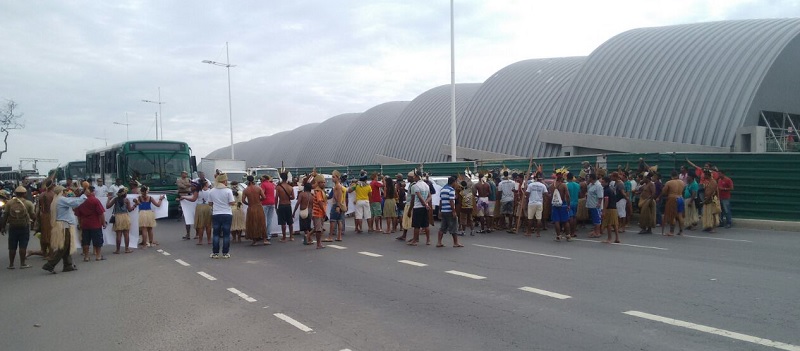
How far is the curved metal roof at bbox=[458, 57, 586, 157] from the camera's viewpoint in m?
34.8

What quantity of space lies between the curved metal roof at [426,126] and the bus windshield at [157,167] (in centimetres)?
2227

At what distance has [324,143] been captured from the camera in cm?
6519

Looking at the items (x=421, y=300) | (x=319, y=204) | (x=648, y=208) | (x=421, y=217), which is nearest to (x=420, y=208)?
(x=421, y=217)

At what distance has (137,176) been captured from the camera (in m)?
21.6

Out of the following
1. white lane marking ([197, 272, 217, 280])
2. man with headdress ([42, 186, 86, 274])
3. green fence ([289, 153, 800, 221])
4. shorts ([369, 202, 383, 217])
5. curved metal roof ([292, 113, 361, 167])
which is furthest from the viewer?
curved metal roof ([292, 113, 361, 167])

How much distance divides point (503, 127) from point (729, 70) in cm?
1407

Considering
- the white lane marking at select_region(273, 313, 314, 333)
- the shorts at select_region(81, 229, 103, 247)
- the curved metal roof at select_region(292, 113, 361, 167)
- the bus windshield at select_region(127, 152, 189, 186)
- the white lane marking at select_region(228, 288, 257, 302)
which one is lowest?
the white lane marking at select_region(228, 288, 257, 302)

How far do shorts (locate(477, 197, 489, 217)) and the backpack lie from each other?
1078 centimetres

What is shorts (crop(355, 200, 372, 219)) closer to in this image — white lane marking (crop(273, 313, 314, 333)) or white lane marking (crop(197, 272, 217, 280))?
white lane marking (crop(197, 272, 217, 280))

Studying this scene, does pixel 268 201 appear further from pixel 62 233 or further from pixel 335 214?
pixel 62 233

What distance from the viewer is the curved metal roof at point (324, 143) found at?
6275 cm

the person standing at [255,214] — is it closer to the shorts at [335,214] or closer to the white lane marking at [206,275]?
the shorts at [335,214]

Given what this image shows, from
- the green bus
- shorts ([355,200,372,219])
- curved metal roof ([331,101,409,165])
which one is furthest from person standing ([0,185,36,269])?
curved metal roof ([331,101,409,165])

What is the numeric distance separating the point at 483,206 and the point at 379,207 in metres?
3.06
